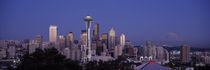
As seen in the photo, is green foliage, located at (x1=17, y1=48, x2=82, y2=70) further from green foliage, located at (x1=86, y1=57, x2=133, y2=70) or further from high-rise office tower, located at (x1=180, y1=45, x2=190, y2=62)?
high-rise office tower, located at (x1=180, y1=45, x2=190, y2=62)

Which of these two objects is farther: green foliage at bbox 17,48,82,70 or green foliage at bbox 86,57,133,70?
green foliage at bbox 86,57,133,70

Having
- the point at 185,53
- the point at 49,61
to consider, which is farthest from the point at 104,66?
the point at 185,53

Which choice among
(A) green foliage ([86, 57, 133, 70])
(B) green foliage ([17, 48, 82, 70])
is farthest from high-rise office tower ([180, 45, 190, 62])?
(B) green foliage ([17, 48, 82, 70])

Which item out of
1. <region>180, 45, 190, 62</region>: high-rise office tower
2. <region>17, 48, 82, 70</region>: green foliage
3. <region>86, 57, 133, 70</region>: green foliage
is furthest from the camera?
<region>180, 45, 190, 62</region>: high-rise office tower

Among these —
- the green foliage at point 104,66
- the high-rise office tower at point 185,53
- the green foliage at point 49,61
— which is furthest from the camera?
the high-rise office tower at point 185,53

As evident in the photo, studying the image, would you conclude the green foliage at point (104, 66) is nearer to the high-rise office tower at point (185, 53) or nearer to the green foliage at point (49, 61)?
the green foliage at point (49, 61)

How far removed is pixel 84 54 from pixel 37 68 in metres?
77.7

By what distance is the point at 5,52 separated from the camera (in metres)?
78.0

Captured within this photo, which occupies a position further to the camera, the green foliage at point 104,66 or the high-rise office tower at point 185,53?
the high-rise office tower at point 185,53

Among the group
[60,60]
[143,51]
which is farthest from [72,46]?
[60,60]

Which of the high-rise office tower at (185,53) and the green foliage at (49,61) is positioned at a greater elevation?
the green foliage at (49,61)

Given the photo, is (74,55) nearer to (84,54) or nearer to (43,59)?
(84,54)

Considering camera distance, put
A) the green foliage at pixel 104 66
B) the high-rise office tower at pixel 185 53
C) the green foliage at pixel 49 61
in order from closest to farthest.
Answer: the green foliage at pixel 49 61 < the green foliage at pixel 104 66 < the high-rise office tower at pixel 185 53

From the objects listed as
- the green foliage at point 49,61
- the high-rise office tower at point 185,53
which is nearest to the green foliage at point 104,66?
the green foliage at point 49,61
